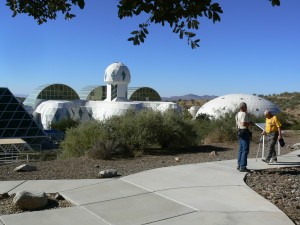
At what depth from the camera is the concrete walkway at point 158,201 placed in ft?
16.6

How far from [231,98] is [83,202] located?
51.0 meters

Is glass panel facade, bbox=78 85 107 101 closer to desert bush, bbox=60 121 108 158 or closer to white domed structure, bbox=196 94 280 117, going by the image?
white domed structure, bbox=196 94 280 117

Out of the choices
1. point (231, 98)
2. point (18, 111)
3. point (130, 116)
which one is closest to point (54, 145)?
point (18, 111)

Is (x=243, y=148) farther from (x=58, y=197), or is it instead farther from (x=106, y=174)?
(x=58, y=197)

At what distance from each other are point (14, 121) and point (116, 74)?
2131 cm

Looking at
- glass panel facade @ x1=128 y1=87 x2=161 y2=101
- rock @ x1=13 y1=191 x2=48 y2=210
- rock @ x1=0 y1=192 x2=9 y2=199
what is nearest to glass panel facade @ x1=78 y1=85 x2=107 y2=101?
glass panel facade @ x1=128 y1=87 x2=161 y2=101

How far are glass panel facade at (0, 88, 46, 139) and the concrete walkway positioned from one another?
2957 centimetres

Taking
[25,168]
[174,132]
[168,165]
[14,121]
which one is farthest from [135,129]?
[14,121]

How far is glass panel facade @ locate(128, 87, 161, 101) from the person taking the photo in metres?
66.7

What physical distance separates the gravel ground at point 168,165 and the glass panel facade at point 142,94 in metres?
53.3

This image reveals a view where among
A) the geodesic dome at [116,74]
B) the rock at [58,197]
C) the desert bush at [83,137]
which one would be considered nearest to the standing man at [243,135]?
the rock at [58,197]

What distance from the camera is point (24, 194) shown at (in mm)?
5590

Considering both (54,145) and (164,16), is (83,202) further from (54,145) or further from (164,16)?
(54,145)

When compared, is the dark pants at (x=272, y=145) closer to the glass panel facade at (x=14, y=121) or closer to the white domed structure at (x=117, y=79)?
the glass panel facade at (x=14, y=121)
